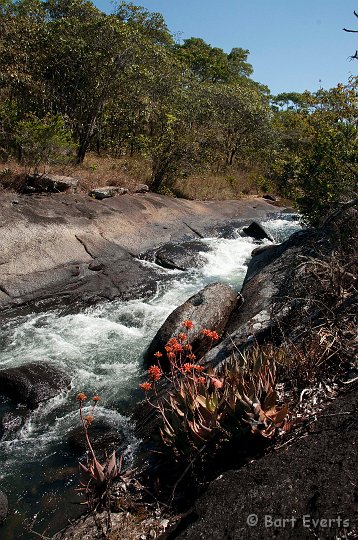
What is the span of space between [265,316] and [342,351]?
196 cm

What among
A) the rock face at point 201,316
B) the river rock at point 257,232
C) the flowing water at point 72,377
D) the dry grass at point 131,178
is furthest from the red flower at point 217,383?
the river rock at point 257,232

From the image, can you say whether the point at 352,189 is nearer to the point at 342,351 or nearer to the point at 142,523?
the point at 342,351

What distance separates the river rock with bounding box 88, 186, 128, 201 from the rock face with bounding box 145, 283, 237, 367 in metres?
7.05

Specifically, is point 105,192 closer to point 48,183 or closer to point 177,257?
point 48,183

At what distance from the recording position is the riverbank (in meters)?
9.66

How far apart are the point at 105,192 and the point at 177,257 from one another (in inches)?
A: 137

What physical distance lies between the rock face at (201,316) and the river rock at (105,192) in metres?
7.05

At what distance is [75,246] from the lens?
11.2m

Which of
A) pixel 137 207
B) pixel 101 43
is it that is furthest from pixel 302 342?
pixel 101 43

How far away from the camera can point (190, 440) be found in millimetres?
3572

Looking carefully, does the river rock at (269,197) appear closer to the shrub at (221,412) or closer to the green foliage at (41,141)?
the green foliage at (41,141)

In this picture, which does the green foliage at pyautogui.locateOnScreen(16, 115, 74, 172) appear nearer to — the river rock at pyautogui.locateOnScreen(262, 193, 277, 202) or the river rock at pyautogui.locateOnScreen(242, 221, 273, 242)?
the river rock at pyautogui.locateOnScreen(242, 221, 273, 242)

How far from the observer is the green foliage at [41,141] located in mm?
11922

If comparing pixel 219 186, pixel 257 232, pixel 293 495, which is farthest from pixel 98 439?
pixel 219 186
